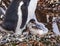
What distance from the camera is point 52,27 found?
138 inches

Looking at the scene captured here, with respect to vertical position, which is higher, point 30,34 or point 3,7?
point 3,7

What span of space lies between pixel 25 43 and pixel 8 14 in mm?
588

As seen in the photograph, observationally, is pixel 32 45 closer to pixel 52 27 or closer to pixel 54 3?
pixel 52 27

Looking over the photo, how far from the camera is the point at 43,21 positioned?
12.2 feet

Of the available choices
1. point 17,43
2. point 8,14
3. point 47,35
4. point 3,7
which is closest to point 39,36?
point 47,35

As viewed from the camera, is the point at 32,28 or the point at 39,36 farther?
the point at 32,28

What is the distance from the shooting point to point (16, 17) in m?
3.40

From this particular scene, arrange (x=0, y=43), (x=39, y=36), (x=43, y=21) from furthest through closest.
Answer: (x=43, y=21), (x=39, y=36), (x=0, y=43)

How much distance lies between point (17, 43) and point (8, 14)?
0.56 metres

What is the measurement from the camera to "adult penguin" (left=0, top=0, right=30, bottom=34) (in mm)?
3369

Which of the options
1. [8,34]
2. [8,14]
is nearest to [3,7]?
[8,14]

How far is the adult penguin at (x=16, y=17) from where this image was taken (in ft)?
11.1

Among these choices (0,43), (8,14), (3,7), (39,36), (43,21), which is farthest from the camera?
(3,7)

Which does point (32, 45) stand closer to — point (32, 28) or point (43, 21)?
point (32, 28)
